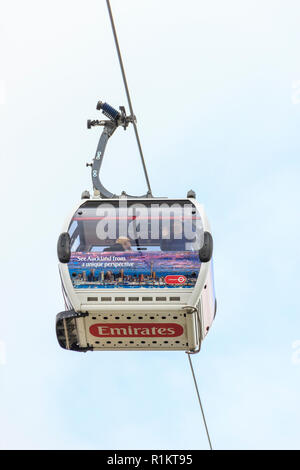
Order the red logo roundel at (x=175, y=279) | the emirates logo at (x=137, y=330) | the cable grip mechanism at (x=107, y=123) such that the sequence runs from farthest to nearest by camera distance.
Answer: the cable grip mechanism at (x=107, y=123)
the emirates logo at (x=137, y=330)
the red logo roundel at (x=175, y=279)

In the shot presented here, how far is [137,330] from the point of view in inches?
468

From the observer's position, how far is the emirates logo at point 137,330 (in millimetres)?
11820

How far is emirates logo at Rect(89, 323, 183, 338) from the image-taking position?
1182 centimetres

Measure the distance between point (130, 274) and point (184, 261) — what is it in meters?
0.73

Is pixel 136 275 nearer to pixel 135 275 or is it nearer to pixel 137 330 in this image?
pixel 135 275

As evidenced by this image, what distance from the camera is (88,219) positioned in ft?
40.3

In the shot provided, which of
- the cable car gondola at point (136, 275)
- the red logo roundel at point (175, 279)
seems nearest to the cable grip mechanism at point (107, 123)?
the cable car gondola at point (136, 275)

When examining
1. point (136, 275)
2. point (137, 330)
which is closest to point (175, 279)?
point (136, 275)

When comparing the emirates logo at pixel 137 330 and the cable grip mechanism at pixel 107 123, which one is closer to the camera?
the emirates logo at pixel 137 330

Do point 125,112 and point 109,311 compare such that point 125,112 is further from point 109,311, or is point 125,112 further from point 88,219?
point 109,311

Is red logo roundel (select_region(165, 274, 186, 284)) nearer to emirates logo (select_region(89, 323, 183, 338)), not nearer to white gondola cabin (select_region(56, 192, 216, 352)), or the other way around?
white gondola cabin (select_region(56, 192, 216, 352))

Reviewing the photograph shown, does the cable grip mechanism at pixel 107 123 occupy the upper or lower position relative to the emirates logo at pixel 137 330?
upper

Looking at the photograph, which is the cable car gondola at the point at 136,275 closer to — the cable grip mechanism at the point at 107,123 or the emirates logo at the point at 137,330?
the emirates logo at the point at 137,330

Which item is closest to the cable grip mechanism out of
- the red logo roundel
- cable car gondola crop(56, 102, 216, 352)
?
cable car gondola crop(56, 102, 216, 352)
